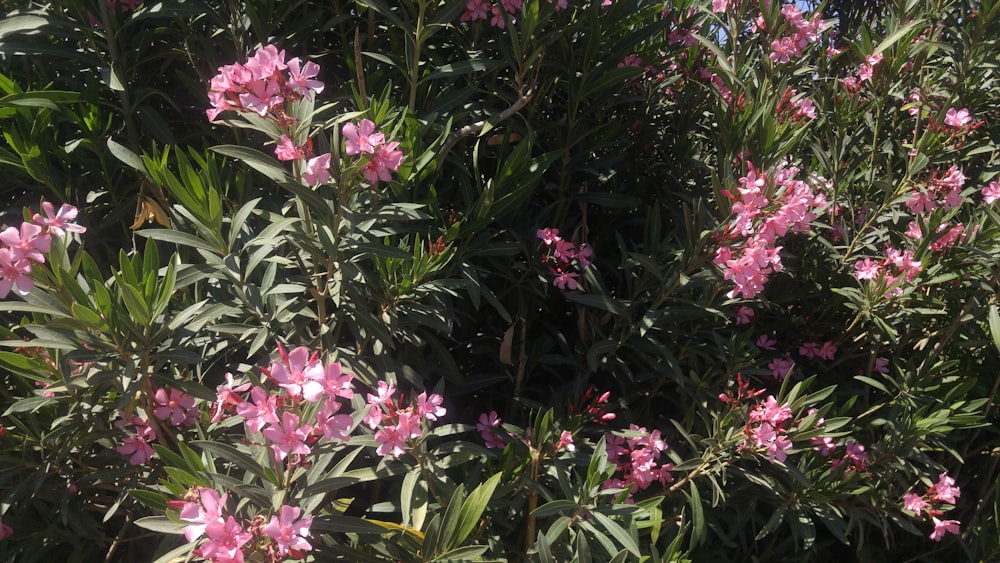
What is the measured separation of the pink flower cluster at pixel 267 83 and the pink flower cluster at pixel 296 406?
1.55ft

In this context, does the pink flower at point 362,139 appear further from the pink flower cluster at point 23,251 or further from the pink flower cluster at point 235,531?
the pink flower cluster at point 235,531

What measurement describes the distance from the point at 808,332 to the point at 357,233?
2.02 metres

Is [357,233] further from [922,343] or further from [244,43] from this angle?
[922,343]

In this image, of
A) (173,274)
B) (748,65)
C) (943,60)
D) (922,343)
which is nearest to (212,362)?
(173,274)

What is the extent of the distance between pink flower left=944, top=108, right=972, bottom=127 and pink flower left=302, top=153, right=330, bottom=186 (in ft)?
7.73

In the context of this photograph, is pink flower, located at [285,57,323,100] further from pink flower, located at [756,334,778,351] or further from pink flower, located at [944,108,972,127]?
pink flower, located at [944,108,972,127]

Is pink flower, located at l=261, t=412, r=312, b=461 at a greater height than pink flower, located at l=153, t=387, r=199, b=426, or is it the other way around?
pink flower, located at l=261, t=412, r=312, b=461

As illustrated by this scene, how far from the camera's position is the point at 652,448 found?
2.11 meters

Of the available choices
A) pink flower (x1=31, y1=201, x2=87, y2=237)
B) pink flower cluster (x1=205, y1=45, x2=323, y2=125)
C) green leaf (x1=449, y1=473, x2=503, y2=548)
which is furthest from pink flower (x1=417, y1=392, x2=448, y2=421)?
pink flower (x1=31, y1=201, x2=87, y2=237)

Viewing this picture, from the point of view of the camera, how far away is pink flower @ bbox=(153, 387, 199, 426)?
1.72m

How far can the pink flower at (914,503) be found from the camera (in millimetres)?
2445

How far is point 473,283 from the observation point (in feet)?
6.04

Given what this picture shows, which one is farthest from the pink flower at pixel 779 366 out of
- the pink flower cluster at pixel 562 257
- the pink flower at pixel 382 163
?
the pink flower at pixel 382 163

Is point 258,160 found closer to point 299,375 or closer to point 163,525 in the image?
point 299,375
